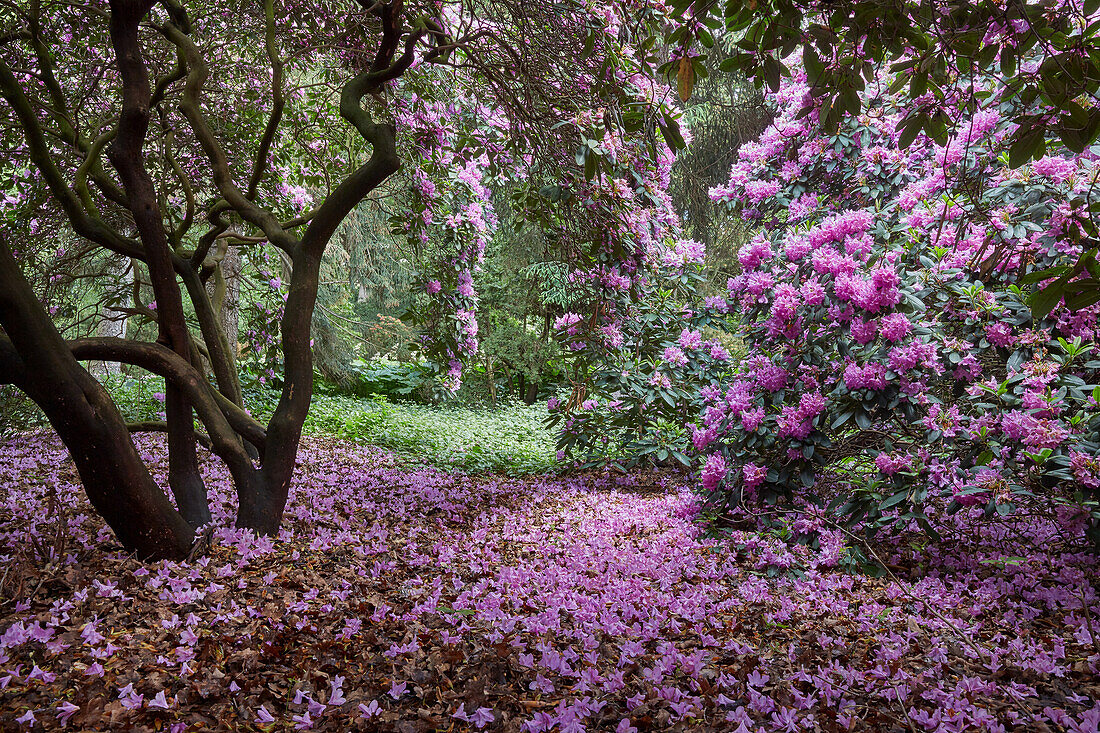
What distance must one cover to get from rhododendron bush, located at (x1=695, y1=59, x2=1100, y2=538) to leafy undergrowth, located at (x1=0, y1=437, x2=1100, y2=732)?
41 centimetres

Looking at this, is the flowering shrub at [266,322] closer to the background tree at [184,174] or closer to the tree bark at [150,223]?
the background tree at [184,174]

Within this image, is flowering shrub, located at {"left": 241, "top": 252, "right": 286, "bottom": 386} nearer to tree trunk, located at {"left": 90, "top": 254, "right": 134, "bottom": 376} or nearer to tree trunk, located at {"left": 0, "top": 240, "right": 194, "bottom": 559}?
tree trunk, located at {"left": 90, "top": 254, "right": 134, "bottom": 376}

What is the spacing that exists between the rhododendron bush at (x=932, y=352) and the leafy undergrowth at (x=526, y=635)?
412 millimetres

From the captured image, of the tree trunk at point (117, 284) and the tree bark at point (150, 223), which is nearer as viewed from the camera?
the tree bark at point (150, 223)

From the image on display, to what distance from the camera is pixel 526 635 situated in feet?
8.13

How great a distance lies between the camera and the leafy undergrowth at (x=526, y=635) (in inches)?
72.5

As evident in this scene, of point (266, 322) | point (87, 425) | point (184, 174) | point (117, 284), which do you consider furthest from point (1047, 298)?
point (266, 322)

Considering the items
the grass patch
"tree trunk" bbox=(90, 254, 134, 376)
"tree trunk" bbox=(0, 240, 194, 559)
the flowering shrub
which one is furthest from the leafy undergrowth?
the grass patch

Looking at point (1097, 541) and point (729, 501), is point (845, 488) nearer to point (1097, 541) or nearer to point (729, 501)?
point (729, 501)

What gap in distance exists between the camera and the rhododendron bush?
109 inches

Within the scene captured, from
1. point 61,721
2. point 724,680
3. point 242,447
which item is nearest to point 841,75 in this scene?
point 724,680

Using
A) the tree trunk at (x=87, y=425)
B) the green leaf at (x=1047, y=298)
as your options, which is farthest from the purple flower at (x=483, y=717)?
the green leaf at (x=1047, y=298)

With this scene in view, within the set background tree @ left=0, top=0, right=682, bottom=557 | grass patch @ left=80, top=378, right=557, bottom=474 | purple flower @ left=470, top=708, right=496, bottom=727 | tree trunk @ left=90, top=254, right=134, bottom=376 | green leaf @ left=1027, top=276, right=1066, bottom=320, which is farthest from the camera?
grass patch @ left=80, top=378, right=557, bottom=474

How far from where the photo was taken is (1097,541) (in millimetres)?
2559
